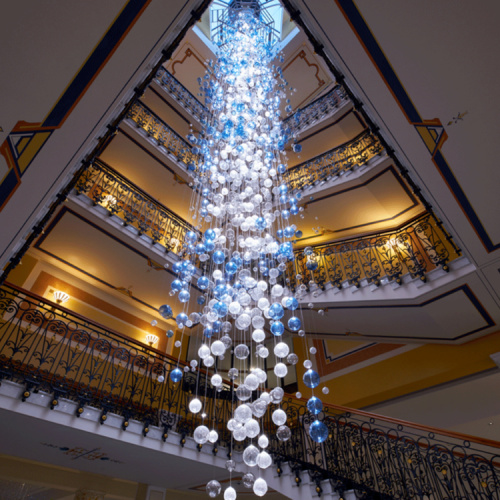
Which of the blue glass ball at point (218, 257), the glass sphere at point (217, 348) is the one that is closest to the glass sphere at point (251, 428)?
the glass sphere at point (217, 348)

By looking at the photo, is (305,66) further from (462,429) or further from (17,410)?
(17,410)

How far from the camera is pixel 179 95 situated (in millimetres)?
10297

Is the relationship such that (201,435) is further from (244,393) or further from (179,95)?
(179,95)

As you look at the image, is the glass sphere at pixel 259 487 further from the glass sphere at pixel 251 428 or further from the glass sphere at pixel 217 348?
the glass sphere at pixel 217 348

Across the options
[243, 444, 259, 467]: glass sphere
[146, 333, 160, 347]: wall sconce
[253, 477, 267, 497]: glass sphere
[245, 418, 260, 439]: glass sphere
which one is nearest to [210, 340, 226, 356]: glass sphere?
[245, 418, 260, 439]: glass sphere

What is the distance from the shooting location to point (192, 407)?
2869mm

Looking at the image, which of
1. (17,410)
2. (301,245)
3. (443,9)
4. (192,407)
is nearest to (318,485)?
(192,407)

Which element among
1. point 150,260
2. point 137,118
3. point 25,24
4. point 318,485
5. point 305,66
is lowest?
point 318,485

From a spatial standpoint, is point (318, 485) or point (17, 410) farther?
point (318, 485)

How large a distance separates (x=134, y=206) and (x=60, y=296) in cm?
254

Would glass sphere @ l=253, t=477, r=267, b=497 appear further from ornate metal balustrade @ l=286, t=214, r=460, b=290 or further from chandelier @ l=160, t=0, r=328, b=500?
ornate metal balustrade @ l=286, t=214, r=460, b=290

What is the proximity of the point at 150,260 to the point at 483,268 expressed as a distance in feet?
18.6

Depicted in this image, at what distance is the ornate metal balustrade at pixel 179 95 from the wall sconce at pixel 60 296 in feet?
19.5

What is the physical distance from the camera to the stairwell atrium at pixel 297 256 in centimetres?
313
